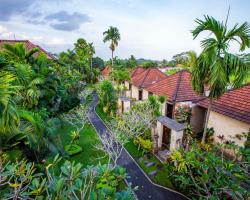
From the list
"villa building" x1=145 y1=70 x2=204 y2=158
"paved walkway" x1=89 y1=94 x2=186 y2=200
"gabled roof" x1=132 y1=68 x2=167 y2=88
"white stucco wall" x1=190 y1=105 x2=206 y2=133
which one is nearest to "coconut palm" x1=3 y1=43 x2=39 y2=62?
"paved walkway" x1=89 y1=94 x2=186 y2=200

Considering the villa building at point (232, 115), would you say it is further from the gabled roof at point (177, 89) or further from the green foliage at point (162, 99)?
the green foliage at point (162, 99)

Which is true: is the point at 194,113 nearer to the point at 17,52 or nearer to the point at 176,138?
the point at 176,138

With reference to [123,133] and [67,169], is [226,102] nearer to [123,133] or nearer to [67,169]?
[123,133]

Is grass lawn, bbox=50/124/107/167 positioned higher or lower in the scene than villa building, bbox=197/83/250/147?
lower

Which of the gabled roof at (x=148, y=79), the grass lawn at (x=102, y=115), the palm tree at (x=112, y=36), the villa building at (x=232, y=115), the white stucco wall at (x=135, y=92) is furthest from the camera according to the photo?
the palm tree at (x=112, y=36)

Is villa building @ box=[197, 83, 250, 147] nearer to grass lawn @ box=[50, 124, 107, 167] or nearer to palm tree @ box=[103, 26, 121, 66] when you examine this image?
grass lawn @ box=[50, 124, 107, 167]

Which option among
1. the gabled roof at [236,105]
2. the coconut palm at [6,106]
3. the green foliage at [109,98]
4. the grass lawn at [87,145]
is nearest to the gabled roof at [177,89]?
the gabled roof at [236,105]
